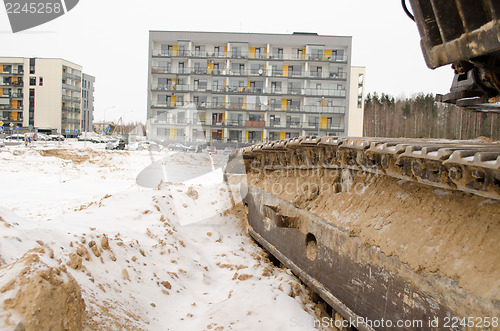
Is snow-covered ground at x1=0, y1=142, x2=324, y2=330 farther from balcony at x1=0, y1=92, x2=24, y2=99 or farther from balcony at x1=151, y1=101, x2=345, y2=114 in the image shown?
balcony at x1=0, y1=92, x2=24, y2=99

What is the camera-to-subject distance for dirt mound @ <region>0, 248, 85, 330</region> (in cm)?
305

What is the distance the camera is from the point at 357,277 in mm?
4371

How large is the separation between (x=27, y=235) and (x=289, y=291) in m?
3.36

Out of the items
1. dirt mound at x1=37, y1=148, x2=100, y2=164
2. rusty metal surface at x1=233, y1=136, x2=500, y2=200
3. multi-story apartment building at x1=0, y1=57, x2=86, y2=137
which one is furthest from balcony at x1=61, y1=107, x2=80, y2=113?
rusty metal surface at x1=233, y1=136, x2=500, y2=200

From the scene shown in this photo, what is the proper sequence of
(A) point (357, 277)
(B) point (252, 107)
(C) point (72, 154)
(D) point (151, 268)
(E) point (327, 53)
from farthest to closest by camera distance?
1. (B) point (252, 107)
2. (E) point (327, 53)
3. (C) point (72, 154)
4. (D) point (151, 268)
5. (A) point (357, 277)

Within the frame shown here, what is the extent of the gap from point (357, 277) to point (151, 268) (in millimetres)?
3043

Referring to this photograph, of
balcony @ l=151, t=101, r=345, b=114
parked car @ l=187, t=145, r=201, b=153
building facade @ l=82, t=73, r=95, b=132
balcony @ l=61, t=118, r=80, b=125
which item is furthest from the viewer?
building facade @ l=82, t=73, r=95, b=132

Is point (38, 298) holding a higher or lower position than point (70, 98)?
→ lower

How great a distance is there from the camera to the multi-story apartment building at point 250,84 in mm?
47094

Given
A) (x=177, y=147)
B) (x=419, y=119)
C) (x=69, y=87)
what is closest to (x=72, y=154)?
(x=177, y=147)

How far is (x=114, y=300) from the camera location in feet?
15.0

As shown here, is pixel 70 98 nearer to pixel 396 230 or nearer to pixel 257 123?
pixel 257 123

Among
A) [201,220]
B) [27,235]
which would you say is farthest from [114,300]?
[201,220]

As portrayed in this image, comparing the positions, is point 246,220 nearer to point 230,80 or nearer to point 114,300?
point 114,300
